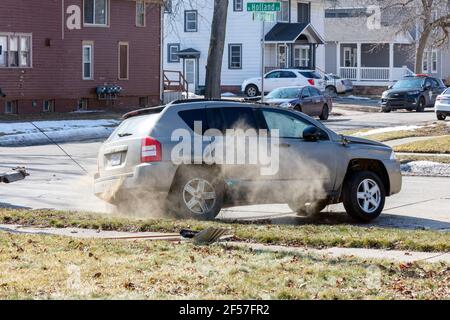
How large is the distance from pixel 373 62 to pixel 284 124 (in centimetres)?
5734

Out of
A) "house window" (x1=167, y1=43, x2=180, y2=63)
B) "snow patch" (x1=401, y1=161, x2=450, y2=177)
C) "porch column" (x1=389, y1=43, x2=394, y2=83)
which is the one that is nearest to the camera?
"snow patch" (x1=401, y1=161, x2=450, y2=177)

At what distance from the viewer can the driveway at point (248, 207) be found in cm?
1366

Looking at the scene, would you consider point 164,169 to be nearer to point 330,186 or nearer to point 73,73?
point 330,186

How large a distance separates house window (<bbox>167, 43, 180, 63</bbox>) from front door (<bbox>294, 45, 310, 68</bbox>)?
7.59m

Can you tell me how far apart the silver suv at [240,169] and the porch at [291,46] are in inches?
1759

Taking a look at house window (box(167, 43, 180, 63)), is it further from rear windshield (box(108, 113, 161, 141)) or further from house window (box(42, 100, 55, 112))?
rear windshield (box(108, 113, 161, 141))

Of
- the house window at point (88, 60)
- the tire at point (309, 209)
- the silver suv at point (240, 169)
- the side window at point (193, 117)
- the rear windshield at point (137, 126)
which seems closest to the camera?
the silver suv at point (240, 169)

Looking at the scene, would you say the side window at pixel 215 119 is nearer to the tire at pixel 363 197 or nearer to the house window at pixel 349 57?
the tire at pixel 363 197

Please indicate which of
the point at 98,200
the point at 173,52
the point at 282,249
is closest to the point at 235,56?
the point at 173,52

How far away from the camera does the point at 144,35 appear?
153ft

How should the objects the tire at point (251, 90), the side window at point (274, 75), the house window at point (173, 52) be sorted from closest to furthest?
1. the side window at point (274, 75)
2. the tire at point (251, 90)
3. the house window at point (173, 52)

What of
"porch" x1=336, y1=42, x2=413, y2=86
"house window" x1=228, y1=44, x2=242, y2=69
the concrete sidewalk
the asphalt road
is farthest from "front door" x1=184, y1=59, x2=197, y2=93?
the concrete sidewalk

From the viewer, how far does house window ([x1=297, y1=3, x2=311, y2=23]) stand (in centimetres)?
6247

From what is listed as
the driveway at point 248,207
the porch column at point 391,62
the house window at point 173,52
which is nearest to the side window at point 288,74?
the house window at point 173,52
